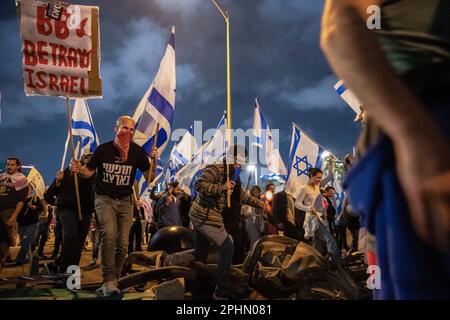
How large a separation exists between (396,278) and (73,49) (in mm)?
6943

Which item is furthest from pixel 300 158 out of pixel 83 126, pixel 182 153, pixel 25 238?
pixel 25 238

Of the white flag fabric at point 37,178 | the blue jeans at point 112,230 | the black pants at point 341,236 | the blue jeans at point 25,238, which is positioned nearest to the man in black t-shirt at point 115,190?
the blue jeans at point 112,230

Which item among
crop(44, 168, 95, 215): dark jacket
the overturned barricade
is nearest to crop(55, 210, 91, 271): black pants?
crop(44, 168, 95, 215): dark jacket

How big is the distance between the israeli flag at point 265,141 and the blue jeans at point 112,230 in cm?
1265

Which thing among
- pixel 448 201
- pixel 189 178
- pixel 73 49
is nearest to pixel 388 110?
pixel 448 201

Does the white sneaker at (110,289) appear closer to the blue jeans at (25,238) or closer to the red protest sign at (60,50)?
the red protest sign at (60,50)

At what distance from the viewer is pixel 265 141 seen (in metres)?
18.6

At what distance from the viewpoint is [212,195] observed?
570 cm

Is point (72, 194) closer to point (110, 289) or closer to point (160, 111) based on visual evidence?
point (110, 289)

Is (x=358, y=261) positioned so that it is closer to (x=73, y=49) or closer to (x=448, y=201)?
(x=73, y=49)

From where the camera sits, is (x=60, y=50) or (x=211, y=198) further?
(x=60, y=50)

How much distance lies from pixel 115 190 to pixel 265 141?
13.6 meters

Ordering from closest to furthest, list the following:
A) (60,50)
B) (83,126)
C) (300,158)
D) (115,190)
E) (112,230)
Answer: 1. (112,230)
2. (115,190)
3. (60,50)
4. (83,126)
5. (300,158)

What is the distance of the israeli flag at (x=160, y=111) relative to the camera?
8836mm
